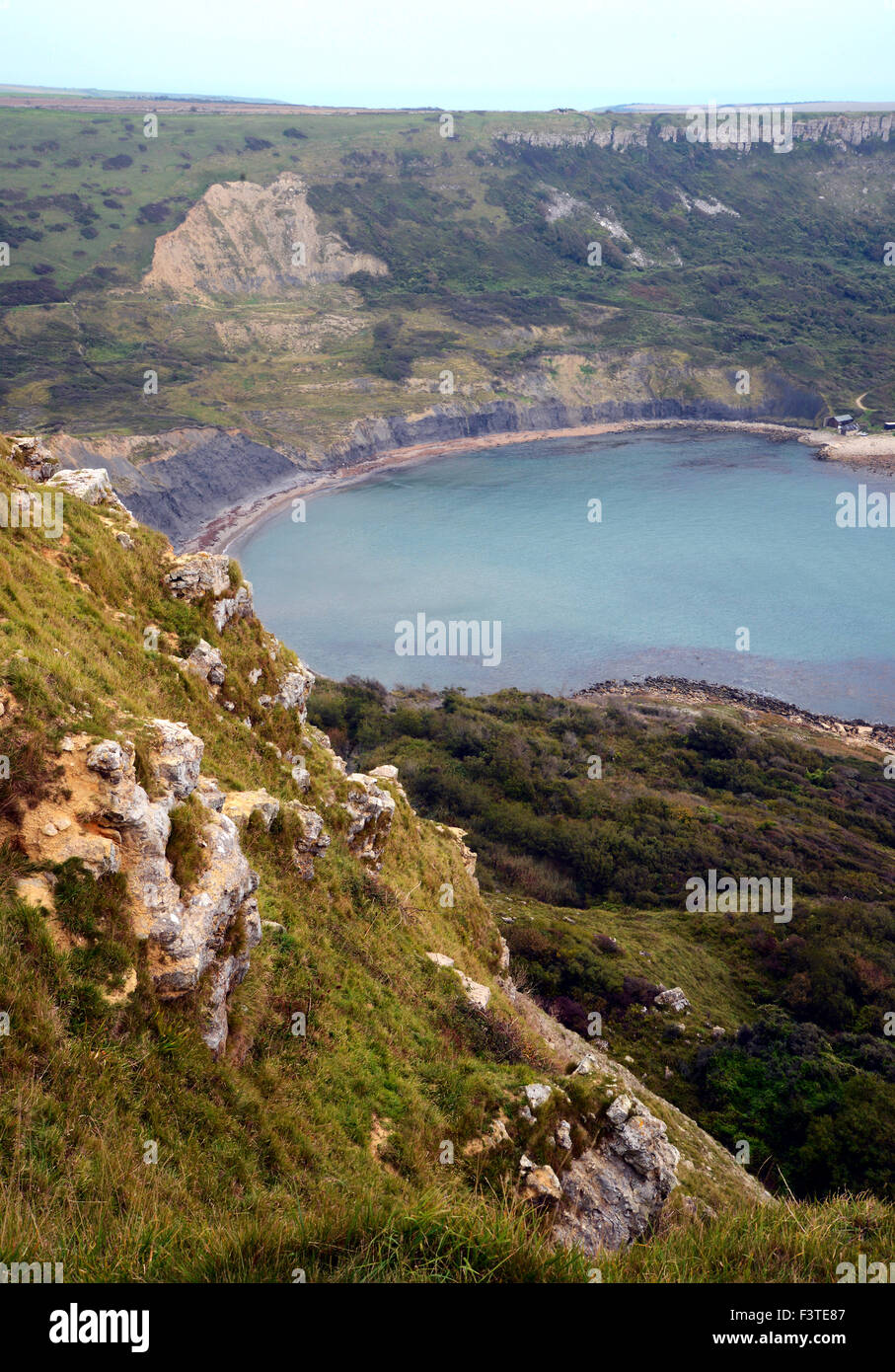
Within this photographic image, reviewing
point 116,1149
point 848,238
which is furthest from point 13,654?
point 848,238

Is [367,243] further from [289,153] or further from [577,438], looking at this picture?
[577,438]

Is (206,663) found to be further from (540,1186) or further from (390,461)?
(390,461)

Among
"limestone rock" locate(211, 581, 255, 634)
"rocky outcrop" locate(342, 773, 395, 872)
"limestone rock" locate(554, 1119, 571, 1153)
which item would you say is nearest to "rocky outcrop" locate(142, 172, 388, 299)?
"limestone rock" locate(211, 581, 255, 634)

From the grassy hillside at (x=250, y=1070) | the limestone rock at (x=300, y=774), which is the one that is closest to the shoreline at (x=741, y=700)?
the grassy hillside at (x=250, y=1070)

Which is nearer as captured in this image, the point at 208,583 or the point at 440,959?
the point at 440,959

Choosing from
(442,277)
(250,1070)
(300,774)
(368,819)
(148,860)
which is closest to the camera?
(148,860)

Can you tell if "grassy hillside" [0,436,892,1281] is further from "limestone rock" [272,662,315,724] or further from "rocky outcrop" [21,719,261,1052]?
Answer: "limestone rock" [272,662,315,724]

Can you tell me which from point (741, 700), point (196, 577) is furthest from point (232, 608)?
point (741, 700)
